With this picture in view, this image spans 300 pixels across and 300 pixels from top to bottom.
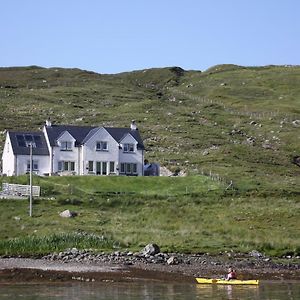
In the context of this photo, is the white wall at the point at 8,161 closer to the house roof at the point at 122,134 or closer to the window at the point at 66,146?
the window at the point at 66,146

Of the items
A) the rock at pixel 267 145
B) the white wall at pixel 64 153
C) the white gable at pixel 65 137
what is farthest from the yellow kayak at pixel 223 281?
the rock at pixel 267 145

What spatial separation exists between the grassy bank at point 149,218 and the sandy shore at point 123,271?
388 centimetres

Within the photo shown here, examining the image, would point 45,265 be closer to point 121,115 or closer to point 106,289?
point 106,289

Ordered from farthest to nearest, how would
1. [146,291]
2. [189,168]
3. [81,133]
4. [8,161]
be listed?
[189,168] < [81,133] < [8,161] < [146,291]

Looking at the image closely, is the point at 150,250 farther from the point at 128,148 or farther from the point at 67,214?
the point at 128,148

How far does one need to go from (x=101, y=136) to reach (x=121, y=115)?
55872 millimetres

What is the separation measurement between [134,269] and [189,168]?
167 ft

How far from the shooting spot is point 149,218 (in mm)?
71188

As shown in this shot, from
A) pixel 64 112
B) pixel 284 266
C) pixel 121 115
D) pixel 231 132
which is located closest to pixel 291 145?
pixel 231 132

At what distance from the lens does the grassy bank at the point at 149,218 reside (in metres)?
60.2

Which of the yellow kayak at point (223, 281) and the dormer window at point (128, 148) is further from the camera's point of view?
the dormer window at point (128, 148)

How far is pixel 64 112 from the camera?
153125 mm

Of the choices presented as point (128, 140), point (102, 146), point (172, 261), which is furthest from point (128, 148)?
point (172, 261)

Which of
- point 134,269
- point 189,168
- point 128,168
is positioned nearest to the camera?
point 134,269
